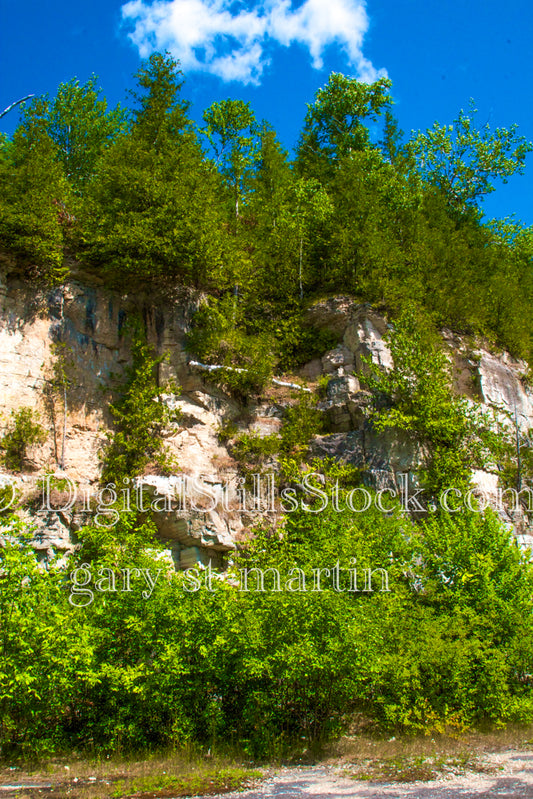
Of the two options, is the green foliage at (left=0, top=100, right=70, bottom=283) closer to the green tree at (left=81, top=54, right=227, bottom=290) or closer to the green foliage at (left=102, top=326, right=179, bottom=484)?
the green tree at (left=81, top=54, right=227, bottom=290)

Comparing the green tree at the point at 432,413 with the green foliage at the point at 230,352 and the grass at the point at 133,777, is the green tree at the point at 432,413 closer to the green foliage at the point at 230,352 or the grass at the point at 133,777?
the green foliage at the point at 230,352

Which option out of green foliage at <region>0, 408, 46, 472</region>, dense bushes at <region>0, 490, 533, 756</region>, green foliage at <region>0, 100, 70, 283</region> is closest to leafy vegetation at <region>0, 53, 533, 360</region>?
green foliage at <region>0, 100, 70, 283</region>

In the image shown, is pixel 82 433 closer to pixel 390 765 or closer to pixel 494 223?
pixel 390 765

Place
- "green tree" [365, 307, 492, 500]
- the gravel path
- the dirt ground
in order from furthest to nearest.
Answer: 1. "green tree" [365, 307, 492, 500]
2. the dirt ground
3. the gravel path

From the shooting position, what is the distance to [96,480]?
1869cm

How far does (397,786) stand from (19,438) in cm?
1233

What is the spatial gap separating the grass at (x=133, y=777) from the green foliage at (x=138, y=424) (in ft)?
25.5

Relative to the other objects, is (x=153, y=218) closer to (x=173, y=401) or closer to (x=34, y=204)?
(x=34, y=204)

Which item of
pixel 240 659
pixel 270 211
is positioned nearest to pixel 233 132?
pixel 270 211

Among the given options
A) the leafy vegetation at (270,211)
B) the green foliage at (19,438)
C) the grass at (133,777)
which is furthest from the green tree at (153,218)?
the grass at (133,777)

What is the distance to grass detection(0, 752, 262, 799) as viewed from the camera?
1107cm

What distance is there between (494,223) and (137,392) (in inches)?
900

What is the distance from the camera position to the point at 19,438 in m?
18.0

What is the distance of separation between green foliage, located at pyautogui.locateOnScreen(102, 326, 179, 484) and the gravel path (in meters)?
8.99
